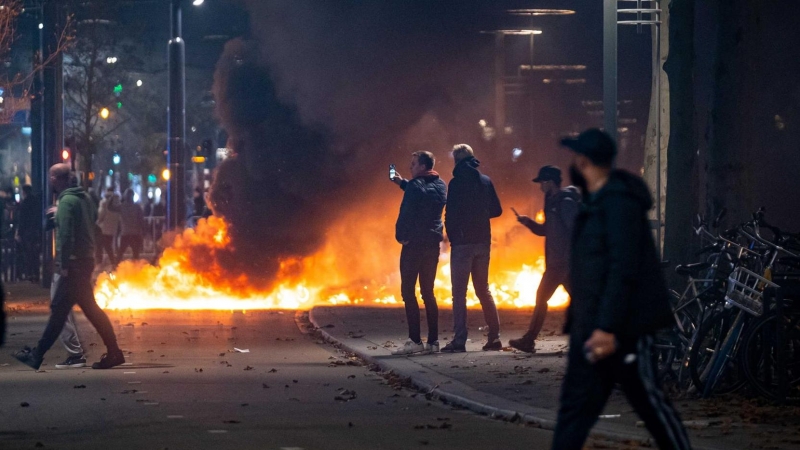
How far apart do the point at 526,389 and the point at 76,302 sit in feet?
14.4

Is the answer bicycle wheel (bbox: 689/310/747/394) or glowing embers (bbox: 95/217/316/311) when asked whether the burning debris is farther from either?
bicycle wheel (bbox: 689/310/747/394)

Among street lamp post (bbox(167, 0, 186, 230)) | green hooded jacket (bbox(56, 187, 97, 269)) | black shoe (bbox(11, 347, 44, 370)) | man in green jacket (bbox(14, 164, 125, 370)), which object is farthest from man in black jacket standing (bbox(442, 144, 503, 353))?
street lamp post (bbox(167, 0, 186, 230))

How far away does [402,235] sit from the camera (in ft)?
42.1

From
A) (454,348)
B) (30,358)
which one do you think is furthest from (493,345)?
(30,358)

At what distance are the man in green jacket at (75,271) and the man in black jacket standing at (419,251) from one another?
2795 millimetres

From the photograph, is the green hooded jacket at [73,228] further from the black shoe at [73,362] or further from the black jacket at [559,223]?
the black jacket at [559,223]

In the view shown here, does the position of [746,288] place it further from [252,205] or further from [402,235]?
[252,205]

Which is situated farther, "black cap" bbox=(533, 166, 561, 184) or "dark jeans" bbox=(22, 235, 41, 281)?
"dark jeans" bbox=(22, 235, 41, 281)

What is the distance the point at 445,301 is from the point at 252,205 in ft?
12.6

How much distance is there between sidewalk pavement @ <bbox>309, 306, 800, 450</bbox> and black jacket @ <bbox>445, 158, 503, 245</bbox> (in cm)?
116

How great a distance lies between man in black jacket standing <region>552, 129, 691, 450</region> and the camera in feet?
17.3

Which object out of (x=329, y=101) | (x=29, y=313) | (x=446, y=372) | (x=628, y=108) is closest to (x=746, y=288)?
(x=446, y=372)

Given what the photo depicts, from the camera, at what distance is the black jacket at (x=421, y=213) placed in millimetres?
12812

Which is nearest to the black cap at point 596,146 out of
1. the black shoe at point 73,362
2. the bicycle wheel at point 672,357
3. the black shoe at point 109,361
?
the bicycle wheel at point 672,357
